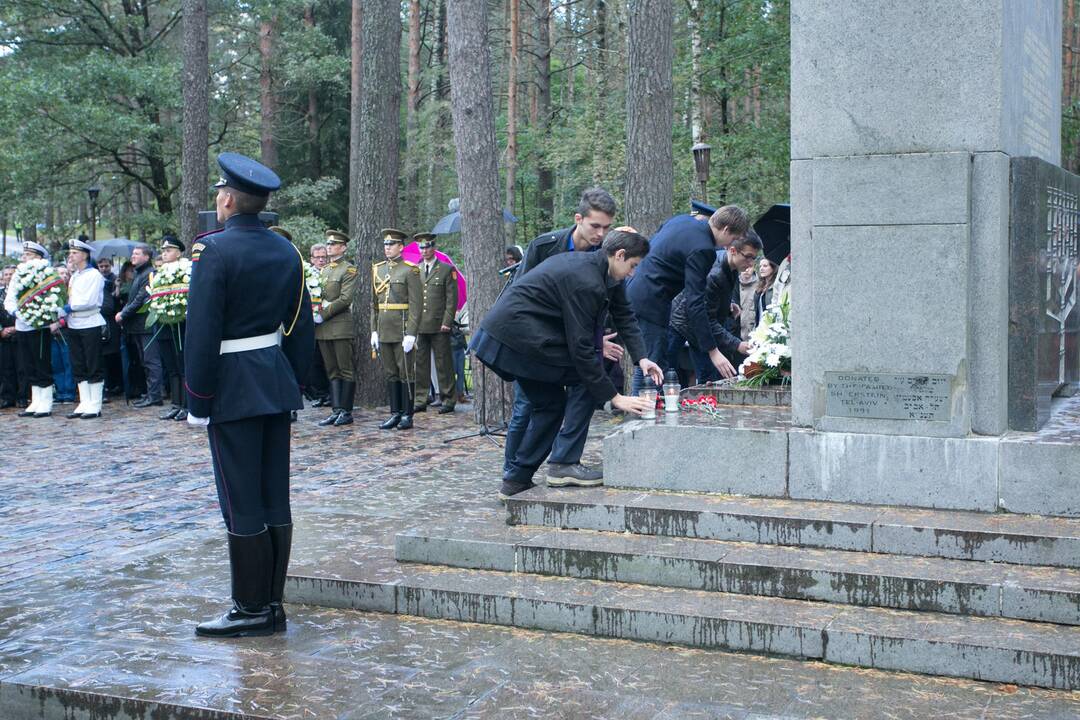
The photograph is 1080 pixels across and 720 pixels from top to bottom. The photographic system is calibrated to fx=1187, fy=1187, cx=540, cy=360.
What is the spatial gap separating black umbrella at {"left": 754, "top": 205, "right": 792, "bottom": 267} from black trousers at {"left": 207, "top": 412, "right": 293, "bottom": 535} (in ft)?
20.8

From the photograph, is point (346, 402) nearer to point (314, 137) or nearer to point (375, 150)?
point (375, 150)

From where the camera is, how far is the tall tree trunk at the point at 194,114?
64.0 feet

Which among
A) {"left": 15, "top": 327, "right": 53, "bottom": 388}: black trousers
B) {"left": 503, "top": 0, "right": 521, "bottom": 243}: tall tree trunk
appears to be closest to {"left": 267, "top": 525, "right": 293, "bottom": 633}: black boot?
{"left": 15, "top": 327, "right": 53, "bottom": 388}: black trousers

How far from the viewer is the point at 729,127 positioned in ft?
91.8

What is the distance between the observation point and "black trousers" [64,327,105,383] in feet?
52.2

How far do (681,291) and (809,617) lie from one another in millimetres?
4826

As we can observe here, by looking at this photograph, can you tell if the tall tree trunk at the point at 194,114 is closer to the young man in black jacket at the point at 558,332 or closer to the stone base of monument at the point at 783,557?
the young man in black jacket at the point at 558,332

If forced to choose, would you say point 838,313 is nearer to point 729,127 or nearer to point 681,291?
point 681,291

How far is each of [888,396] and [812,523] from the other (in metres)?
0.90

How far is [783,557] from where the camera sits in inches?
237

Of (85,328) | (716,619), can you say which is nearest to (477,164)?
(85,328)

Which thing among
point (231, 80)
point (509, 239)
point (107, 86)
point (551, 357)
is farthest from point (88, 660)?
point (231, 80)

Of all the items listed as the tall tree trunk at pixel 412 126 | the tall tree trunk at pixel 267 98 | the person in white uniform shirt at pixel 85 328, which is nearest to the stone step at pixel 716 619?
the person in white uniform shirt at pixel 85 328

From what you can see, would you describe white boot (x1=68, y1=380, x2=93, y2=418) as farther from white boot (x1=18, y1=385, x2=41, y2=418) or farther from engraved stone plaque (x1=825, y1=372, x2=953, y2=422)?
engraved stone plaque (x1=825, y1=372, x2=953, y2=422)
